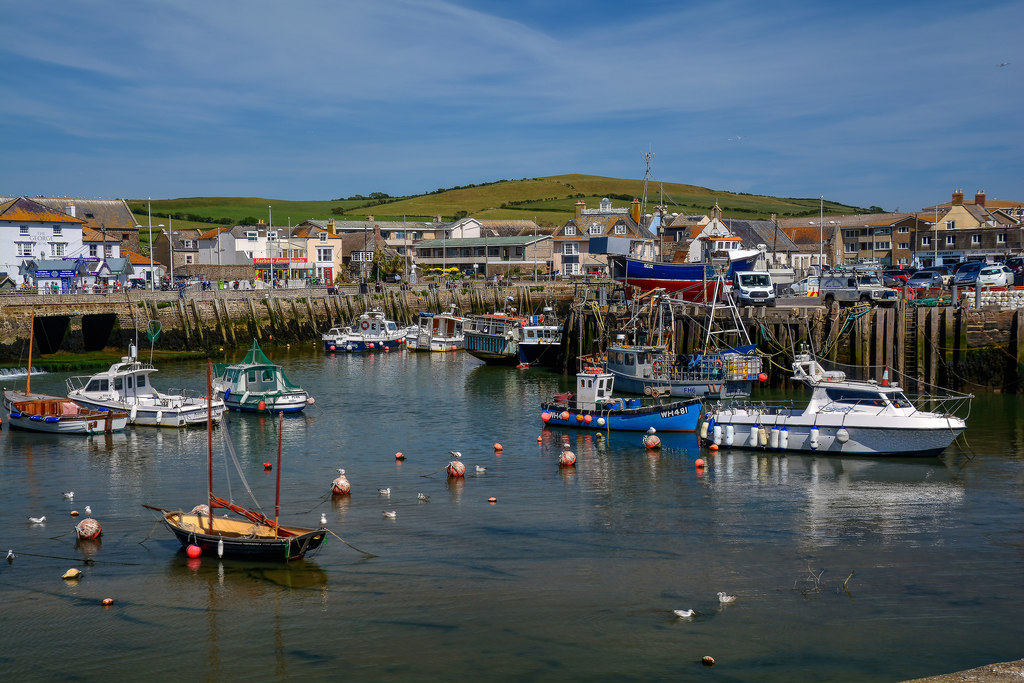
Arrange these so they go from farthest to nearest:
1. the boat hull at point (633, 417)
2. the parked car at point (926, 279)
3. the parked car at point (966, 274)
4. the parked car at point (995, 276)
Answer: the parked car at point (926, 279) → the parked car at point (966, 274) → the parked car at point (995, 276) → the boat hull at point (633, 417)

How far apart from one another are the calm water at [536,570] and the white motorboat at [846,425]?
76 cm

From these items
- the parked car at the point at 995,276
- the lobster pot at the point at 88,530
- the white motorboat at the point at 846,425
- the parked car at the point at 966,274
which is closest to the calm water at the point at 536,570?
the lobster pot at the point at 88,530

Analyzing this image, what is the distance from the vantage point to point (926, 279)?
66.3 meters

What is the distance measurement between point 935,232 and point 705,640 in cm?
9386

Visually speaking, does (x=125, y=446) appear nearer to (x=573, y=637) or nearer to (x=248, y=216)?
(x=573, y=637)

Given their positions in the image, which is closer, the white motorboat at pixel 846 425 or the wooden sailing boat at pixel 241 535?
the wooden sailing boat at pixel 241 535

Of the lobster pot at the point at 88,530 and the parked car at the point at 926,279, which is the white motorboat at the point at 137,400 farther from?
the parked car at the point at 926,279

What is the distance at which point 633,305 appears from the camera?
5947cm

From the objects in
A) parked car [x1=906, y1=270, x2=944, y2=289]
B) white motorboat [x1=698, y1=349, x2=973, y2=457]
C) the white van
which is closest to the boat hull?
white motorboat [x1=698, y1=349, x2=973, y2=457]

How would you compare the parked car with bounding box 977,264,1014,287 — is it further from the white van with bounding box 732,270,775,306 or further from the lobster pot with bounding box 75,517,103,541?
the lobster pot with bounding box 75,517,103,541

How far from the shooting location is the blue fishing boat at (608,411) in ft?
129

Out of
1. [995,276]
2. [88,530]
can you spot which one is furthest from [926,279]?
[88,530]

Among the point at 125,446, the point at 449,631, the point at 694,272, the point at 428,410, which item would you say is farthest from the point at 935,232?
the point at 449,631

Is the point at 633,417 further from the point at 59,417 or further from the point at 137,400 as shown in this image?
the point at 59,417
